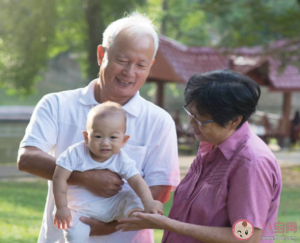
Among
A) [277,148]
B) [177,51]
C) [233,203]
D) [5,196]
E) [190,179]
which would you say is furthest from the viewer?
[277,148]

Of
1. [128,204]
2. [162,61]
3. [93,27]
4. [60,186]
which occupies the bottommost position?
[162,61]

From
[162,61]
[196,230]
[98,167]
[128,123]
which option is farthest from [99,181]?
[162,61]

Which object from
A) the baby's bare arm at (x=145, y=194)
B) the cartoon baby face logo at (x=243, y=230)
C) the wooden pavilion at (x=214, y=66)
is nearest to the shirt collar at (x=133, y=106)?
the baby's bare arm at (x=145, y=194)

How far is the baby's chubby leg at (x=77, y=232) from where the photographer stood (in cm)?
265

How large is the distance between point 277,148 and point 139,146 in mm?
18736

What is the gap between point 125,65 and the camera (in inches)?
113

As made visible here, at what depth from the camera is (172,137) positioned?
9.70ft

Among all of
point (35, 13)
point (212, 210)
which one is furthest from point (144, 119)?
point (35, 13)

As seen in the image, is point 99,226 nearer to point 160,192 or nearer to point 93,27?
point 160,192

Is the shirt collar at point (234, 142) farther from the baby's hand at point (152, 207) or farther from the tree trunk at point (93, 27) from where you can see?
the tree trunk at point (93, 27)

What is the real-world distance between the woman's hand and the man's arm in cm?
24

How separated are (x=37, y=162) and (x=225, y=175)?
110cm

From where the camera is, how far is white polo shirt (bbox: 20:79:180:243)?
2857 mm

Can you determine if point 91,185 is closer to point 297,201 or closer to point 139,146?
point 139,146
